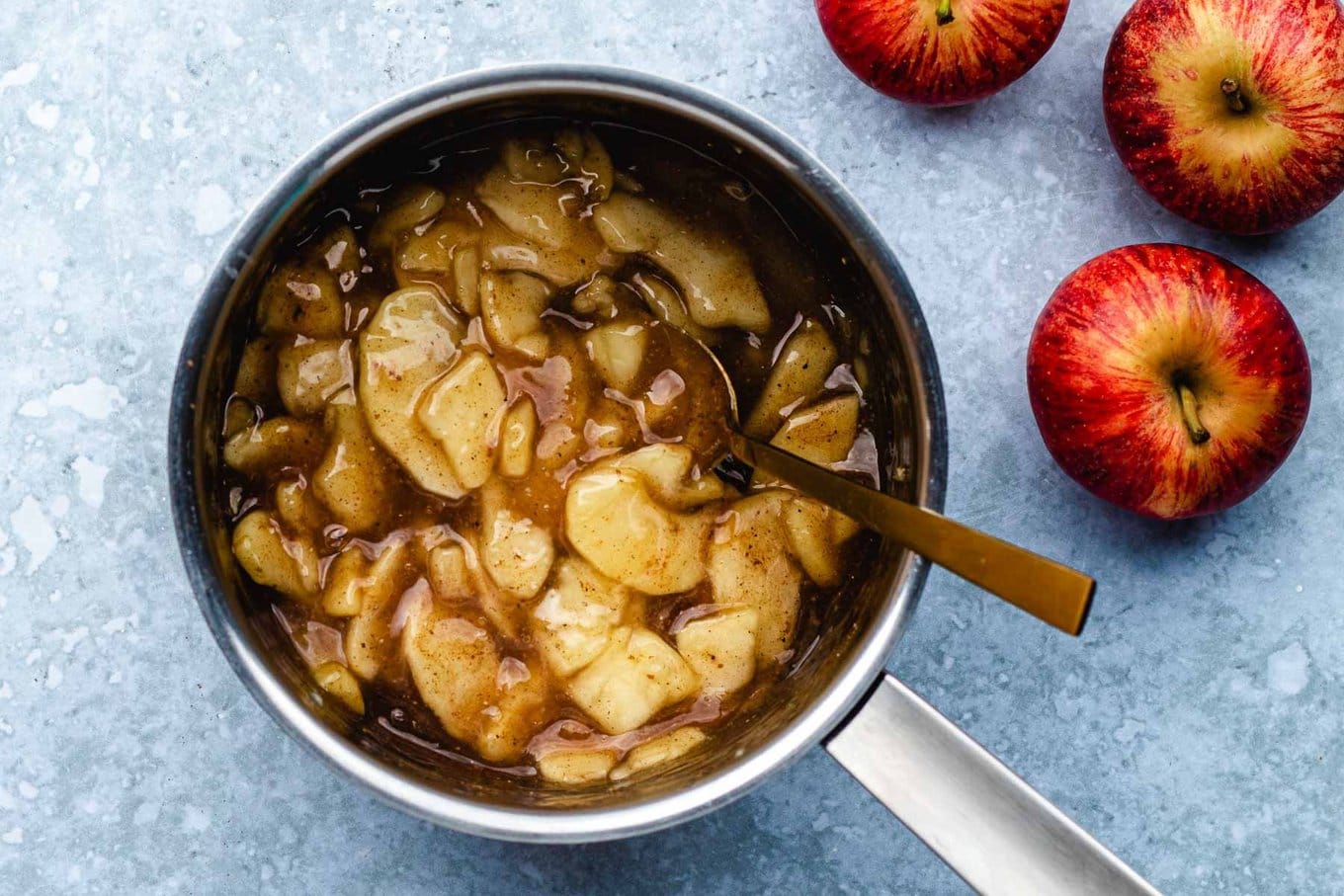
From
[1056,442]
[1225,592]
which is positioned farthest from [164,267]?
[1225,592]

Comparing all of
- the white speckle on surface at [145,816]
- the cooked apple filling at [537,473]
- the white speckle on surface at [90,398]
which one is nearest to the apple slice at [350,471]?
the cooked apple filling at [537,473]

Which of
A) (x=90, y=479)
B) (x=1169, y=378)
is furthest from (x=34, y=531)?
(x=1169, y=378)

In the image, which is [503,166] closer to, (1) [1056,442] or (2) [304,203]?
(2) [304,203]

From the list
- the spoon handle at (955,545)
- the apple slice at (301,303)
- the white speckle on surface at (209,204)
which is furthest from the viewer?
the white speckle on surface at (209,204)

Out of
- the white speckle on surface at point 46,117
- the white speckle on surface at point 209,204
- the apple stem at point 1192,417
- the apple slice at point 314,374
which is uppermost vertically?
the white speckle on surface at point 46,117

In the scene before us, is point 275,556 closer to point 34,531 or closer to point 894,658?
point 34,531

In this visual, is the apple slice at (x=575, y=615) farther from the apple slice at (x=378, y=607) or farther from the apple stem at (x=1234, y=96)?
the apple stem at (x=1234, y=96)
